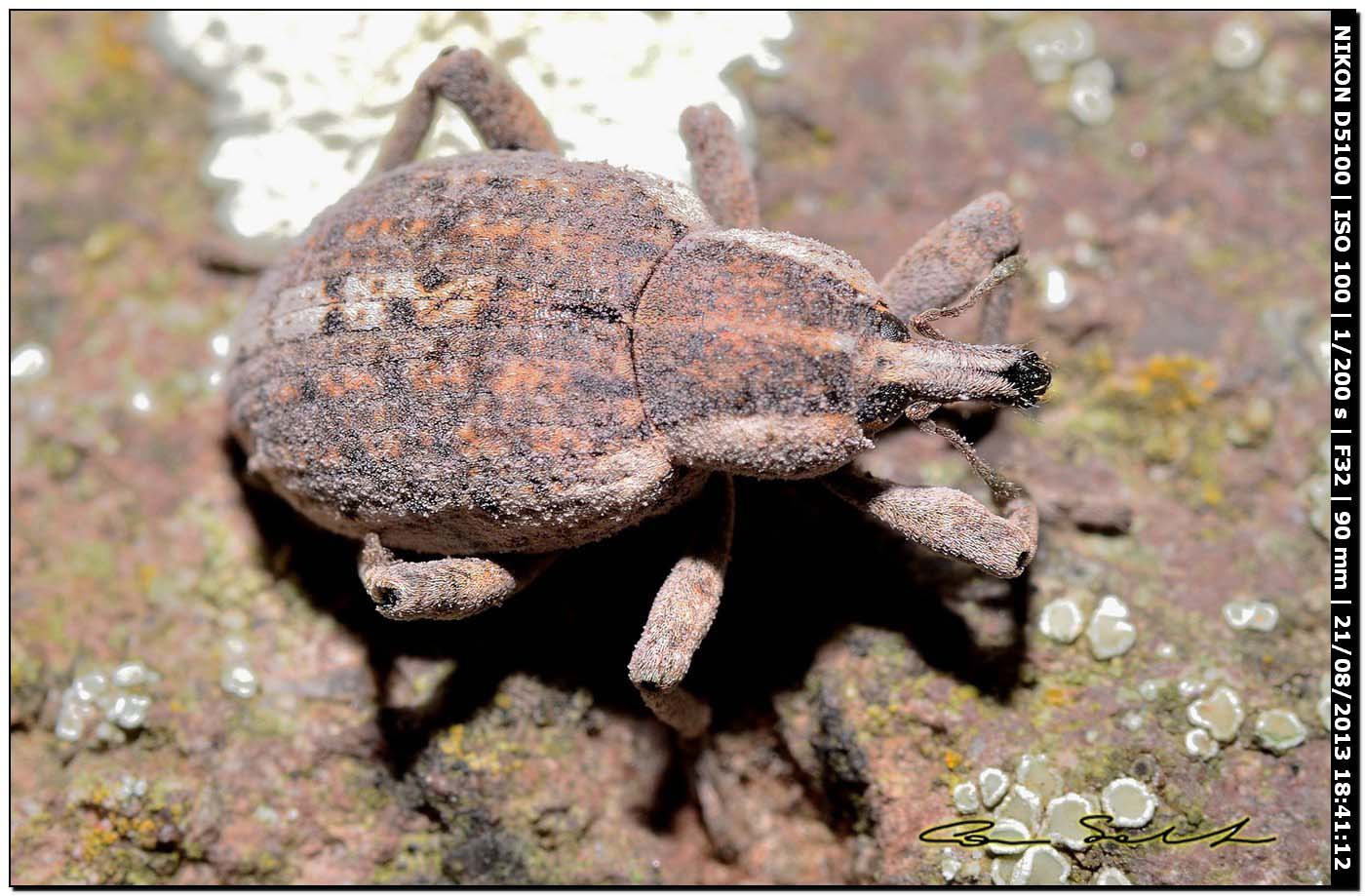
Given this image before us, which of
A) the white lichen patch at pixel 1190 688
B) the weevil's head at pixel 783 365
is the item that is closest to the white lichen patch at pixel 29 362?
the weevil's head at pixel 783 365

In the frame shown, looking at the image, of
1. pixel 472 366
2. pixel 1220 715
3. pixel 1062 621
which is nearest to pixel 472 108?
pixel 472 366

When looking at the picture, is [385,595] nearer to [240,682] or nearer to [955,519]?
[240,682]

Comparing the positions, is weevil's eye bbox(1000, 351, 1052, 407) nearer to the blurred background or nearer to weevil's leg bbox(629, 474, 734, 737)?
the blurred background

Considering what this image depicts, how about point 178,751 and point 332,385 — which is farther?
point 178,751

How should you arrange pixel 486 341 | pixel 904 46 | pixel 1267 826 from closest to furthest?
pixel 486 341
pixel 1267 826
pixel 904 46

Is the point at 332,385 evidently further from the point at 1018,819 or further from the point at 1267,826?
the point at 1267,826

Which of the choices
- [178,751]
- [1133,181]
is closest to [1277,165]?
[1133,181]

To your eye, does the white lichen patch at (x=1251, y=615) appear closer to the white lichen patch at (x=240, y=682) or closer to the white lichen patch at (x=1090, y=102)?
the white lichen patch at (x=1090, y=102)
